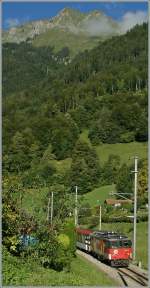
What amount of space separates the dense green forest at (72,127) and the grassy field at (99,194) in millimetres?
1698

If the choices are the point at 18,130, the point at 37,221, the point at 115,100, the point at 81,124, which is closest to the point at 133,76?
the point at 115,100

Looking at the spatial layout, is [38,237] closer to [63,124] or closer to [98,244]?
[98,244]

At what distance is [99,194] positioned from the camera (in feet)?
184

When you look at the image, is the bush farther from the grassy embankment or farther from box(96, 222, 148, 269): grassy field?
box(96, 222, 148, 269): grassy field

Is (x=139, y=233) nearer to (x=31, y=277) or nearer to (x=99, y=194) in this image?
(x=31, y=277)

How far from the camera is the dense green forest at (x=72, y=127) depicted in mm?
14289

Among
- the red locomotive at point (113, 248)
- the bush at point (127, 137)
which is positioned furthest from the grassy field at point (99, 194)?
the red locomotive at point (113, 248)

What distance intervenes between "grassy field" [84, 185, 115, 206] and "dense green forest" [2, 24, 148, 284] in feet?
5.57

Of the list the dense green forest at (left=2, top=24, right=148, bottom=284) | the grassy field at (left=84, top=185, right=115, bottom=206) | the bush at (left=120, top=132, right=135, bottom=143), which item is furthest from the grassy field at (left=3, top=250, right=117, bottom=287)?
the bush at (left=120, top=132, right=135, bottom=143)

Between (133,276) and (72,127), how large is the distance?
225 ft

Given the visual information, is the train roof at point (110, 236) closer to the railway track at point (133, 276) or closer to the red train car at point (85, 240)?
the red train car at point (85, 240)

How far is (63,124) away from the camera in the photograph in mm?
83438

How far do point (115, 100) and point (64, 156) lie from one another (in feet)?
71.2

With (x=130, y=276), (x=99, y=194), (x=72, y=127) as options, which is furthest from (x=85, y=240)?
(x=72, y=127)
